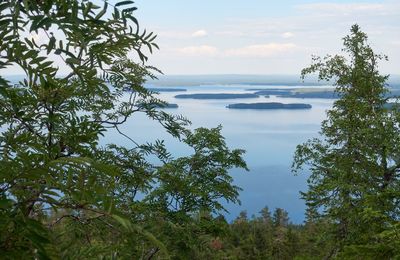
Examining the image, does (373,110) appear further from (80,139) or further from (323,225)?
(80,139)

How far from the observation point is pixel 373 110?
36.9 ft

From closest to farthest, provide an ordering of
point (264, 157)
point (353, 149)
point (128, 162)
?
point (128, 162)
point (353, 149)
point (264, 157)

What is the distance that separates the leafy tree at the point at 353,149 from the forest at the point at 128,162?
0.12 feet

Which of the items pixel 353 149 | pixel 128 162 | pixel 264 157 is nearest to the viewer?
pixel 128 162

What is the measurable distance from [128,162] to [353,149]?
913 centimetres

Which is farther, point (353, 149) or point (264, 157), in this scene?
point (264, 157)

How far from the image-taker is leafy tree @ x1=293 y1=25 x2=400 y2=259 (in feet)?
33.5

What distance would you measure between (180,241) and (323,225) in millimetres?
6498

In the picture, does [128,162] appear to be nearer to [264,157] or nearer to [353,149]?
[353,149]

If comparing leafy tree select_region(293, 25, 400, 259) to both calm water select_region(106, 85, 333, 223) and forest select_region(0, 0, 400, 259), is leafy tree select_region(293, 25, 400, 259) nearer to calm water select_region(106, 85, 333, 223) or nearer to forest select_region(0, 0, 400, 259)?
forest select_region(0, 0, 400, 259)

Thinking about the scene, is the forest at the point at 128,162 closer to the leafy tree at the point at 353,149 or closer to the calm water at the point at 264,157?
the leafy tree at the point at 353,149

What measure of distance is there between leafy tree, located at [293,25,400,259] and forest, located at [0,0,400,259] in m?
0.04

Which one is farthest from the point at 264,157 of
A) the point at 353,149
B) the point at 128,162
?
the point at 128,162

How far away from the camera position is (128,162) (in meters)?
3.62
